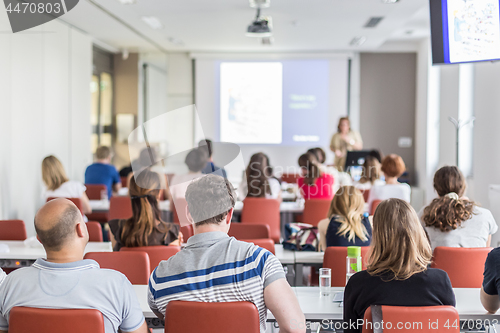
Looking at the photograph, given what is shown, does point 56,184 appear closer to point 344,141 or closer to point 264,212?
point 264,212

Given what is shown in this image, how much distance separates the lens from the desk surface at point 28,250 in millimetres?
3080

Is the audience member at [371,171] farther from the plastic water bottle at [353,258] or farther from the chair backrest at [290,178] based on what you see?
the plastic water bottle at [353,258]

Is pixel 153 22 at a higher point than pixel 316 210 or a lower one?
higher

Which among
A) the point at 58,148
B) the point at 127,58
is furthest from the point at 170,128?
the point at 58,148

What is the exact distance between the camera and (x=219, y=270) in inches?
65.8

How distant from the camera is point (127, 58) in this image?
10039 millimetres

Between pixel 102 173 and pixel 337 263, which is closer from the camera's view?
pixel 337 263

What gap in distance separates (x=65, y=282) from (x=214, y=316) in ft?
1.74

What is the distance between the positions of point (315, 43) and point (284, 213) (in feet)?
15.6

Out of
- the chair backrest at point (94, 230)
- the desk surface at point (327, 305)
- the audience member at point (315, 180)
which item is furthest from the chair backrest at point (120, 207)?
the desk surface at point (327, 305)

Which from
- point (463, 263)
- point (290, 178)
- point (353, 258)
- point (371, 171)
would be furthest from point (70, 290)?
point (290, 178)

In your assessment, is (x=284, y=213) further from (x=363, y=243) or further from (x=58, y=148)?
(x=58, y=148)

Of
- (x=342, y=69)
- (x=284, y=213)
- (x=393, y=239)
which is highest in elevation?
(x=342, y=69)

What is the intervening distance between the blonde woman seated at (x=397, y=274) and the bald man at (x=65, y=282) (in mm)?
860
